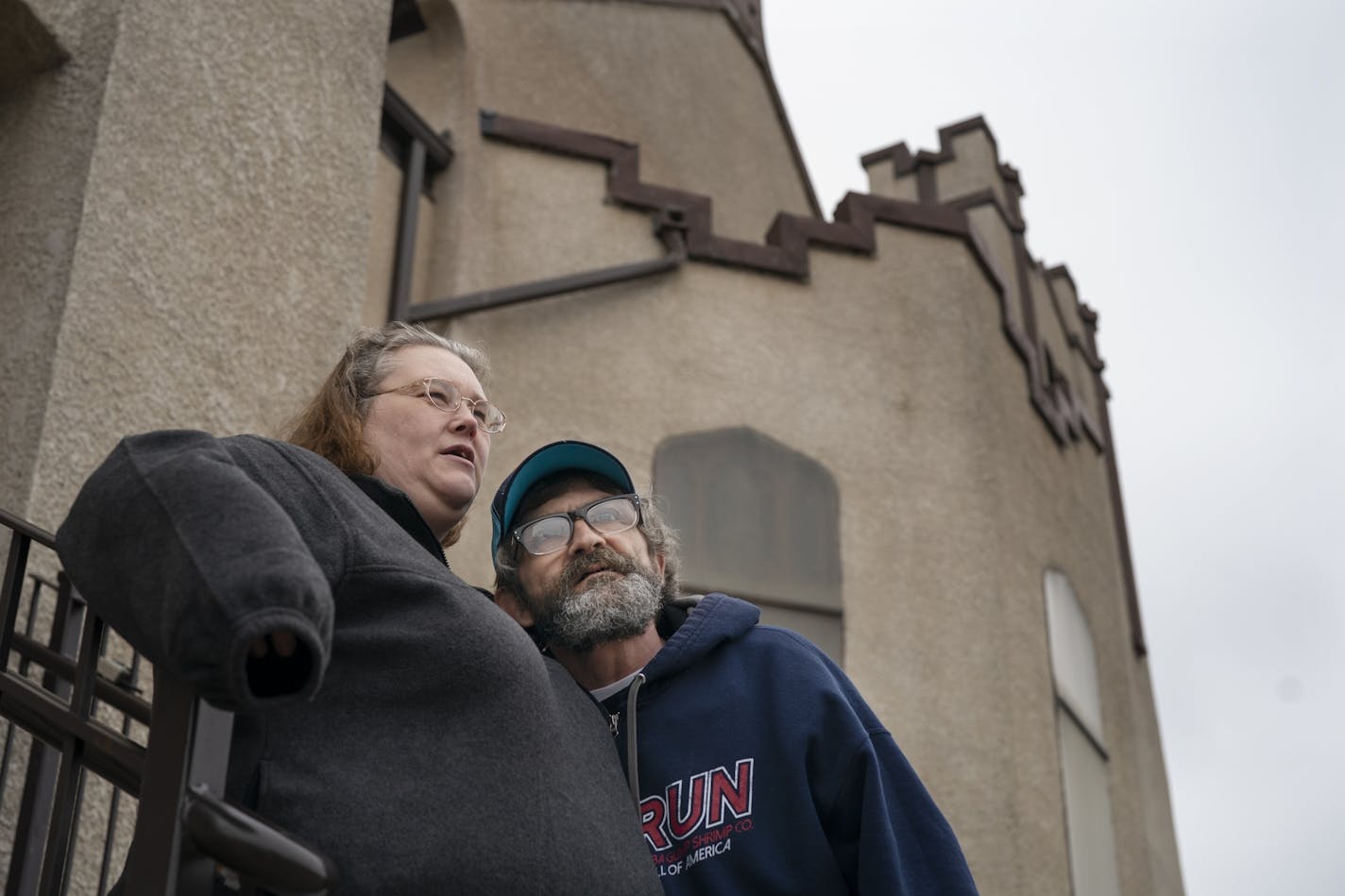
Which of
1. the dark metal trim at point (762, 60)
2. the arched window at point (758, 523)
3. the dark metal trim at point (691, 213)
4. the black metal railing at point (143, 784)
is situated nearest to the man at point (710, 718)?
the black metal railing at point (143, 784)

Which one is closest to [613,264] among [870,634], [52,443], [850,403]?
[850,403]

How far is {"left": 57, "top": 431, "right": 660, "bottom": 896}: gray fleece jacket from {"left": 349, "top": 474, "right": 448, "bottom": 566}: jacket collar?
0.10 metres

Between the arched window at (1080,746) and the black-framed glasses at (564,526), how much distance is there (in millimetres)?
5498

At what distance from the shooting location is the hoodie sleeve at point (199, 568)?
58.1 inches

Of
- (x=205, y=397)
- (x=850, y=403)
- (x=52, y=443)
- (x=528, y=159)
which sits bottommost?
(x=52, y=443)

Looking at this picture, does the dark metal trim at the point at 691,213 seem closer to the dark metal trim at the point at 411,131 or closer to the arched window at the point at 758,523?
the dark metal trim at the point at 411,131

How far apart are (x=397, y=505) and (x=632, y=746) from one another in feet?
1.86

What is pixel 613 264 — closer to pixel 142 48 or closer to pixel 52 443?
pixel 142 48

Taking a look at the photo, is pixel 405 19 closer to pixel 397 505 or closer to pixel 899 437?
pixel 899 437

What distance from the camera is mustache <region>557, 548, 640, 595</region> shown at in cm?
265

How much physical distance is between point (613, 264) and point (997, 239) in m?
3.45

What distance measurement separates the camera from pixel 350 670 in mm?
1851

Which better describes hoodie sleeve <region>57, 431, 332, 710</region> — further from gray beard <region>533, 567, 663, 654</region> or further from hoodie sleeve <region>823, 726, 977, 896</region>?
hoodie sleeve <region>823, 726, 977, 896</region>

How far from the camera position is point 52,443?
362 centimetres
